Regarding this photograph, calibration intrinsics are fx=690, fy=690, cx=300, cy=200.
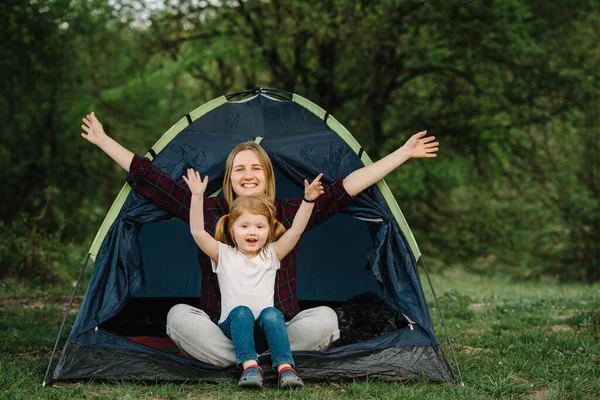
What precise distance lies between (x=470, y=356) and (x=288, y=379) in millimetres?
1510

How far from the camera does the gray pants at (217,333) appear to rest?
3729mm

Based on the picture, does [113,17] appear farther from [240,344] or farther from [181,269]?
[240,344]

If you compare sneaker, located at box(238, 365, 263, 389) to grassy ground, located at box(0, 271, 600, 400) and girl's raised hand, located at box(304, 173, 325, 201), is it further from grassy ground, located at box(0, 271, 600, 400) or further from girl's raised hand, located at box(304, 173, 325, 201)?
girl's raised hand, located at box(304, 173, 325, 201)

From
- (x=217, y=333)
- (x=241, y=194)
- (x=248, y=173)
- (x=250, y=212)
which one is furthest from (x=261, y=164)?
(x=217, y=333)

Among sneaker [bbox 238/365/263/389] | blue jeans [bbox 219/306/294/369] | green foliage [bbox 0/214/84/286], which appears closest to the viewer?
sneaker [bbox 238/365/263/389]

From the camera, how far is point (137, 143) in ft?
43.6

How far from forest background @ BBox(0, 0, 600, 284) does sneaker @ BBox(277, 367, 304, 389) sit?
A: 7.05 metres

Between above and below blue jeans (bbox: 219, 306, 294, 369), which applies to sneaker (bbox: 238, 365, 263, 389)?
below

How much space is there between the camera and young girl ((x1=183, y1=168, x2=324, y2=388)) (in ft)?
11.9

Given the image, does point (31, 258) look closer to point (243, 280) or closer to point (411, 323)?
point (243, 280)

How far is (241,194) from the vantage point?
4.11 metres

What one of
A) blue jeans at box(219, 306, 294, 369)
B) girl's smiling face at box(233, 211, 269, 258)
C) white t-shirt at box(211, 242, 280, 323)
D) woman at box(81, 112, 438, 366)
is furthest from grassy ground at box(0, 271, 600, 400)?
girl's smiling face at box(233, 211, 269, 258)

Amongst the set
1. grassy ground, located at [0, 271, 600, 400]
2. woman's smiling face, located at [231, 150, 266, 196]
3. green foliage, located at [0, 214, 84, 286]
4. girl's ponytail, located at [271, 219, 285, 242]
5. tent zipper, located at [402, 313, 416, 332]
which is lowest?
grassy ground, located at [0, 271, 600, 400]

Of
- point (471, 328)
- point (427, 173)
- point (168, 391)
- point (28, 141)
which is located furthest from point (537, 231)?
point (168, 391)
